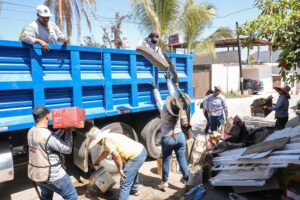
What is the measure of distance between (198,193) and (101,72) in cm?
240

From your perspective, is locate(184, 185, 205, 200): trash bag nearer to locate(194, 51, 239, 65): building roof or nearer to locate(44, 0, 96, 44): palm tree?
locate(44, 0, 96, 44): palm tree

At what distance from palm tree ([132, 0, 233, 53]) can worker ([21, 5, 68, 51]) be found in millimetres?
7090

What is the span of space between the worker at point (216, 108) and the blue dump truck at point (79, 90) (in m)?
1.10

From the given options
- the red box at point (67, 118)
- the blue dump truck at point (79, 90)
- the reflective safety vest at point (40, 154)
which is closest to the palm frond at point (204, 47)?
the blue dump truck at point (79, 90)

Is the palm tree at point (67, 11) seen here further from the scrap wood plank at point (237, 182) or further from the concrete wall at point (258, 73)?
the concrete wall at point (258, 73)

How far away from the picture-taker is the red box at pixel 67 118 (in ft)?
10.6

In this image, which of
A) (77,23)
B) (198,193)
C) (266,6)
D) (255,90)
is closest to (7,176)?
(198,193)

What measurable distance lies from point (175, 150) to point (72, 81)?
187 cm

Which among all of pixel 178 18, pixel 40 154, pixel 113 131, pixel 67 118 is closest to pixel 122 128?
pixel 113 131

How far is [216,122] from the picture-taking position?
6945 mm

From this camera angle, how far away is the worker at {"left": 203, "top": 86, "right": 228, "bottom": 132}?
6703 mm

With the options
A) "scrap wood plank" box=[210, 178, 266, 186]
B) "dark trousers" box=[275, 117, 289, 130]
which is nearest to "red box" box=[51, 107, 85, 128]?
"scrap wood plank" box=[210, 178, 266, 186]

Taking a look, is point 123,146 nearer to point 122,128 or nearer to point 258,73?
point 122,128

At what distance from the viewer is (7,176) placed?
3.59 meters
